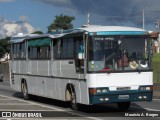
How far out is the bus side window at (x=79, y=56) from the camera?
1723cm

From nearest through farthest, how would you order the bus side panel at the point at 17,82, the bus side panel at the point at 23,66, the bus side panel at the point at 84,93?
the bus side panel at the point at 84,93 → the bus side panel at the point at 23,66 → the bus side panel at the point at 17,82

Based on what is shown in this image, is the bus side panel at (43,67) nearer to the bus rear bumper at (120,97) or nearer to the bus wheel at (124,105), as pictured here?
the bus wheel at (124,105)

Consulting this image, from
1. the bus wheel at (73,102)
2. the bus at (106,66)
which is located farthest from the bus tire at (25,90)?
the bus wheel at (73,102)

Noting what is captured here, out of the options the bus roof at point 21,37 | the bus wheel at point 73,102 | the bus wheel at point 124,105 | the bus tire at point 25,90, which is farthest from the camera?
the bus tire at point 25,90

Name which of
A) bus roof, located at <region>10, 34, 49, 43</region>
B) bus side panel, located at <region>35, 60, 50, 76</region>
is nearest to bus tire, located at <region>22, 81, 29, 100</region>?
bus roof, located at <region>10, 34, 49, 43</region>

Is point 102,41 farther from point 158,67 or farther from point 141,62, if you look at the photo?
point 158,67

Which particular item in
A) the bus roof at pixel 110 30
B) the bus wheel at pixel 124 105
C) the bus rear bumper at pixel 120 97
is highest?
the bus roof at pixel 110 30

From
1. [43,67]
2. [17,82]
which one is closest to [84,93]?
[43,67]

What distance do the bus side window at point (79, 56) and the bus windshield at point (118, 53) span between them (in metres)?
0.56

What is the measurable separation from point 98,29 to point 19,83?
927cm

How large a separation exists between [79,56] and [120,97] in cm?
196

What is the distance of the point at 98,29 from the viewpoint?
17.2 meters

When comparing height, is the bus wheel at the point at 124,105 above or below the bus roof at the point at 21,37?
below

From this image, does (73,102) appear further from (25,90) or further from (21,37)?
(21,37)
